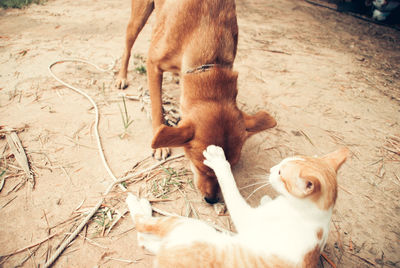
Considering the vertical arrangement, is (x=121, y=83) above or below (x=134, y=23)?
below

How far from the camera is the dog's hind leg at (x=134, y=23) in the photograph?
337 cm

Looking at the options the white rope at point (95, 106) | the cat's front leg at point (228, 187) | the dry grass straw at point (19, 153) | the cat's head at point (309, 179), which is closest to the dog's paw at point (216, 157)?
the cat's front leg at point (228, 187)

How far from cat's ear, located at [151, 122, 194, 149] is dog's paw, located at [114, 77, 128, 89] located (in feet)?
7.47

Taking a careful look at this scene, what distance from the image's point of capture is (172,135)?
172 cm

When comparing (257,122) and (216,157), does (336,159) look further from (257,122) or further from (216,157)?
(216,157)

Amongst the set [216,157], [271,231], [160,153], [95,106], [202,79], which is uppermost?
[202,79]

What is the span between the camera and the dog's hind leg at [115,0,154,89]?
337 centimetres

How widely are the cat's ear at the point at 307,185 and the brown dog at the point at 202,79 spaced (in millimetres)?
686

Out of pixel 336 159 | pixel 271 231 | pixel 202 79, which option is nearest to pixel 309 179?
pixel 271 231

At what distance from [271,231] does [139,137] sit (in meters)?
2.01

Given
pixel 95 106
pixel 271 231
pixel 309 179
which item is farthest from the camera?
pixel 95 106

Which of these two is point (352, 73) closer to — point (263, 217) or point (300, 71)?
point (300, 71)

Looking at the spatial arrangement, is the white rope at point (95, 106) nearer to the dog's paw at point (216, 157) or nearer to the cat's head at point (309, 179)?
the dog's paw at point (216, 157)

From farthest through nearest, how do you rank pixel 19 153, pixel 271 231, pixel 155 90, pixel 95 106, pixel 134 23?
pixel 134 23, pixel 95 106, pixel 155 90, pixel 19 153, pixel 271 231
